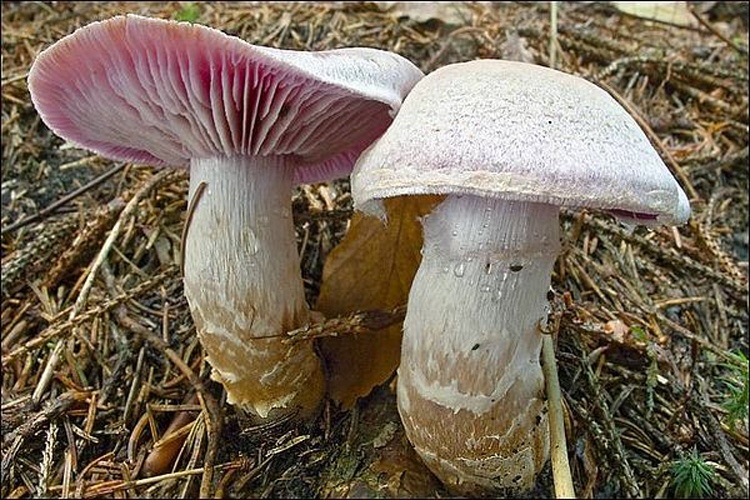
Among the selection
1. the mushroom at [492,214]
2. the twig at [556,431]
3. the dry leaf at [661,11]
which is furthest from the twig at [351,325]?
the dry leaf at [661,11]

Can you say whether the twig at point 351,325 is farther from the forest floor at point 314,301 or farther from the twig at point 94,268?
the twig at point 94,268

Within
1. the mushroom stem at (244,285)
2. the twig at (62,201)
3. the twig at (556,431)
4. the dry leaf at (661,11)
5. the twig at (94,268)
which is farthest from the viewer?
the dry leaf at (661,11)

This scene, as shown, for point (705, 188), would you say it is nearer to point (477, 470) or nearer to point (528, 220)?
point (528, 220)

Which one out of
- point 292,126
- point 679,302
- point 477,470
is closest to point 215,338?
point 292,126

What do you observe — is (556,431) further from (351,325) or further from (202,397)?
(202,397)

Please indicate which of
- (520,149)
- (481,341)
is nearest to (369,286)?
(481,341)
